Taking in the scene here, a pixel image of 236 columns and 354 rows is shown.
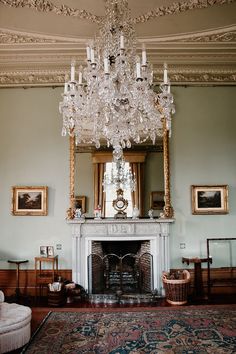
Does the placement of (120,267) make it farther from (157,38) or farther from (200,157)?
(157,38)

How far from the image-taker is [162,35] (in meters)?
6.05

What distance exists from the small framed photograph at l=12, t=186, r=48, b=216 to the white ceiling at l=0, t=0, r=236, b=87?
7.78ft

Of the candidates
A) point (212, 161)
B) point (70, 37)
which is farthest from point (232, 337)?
point (70, 37)

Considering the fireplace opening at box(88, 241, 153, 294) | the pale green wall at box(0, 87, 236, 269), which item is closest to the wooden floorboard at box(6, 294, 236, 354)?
the fireplace opening at box(88, 241, 153, 294)

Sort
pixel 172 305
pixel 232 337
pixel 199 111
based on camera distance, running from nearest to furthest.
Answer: pixel 232 337
pixel 172 305
pixel 199 111

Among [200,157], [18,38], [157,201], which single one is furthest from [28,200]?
[200,157]

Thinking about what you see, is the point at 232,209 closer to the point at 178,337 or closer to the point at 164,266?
the point at 164,266

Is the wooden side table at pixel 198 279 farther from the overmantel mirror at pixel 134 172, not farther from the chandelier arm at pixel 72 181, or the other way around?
the chandelier arm at pixel 72 181

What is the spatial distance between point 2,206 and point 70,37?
372 cm

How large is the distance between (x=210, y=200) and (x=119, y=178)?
6.56 ft

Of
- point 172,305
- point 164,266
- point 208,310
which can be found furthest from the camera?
point 164,266

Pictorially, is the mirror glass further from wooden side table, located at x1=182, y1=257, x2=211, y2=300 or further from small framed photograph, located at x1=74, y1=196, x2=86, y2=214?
wooden side table, located at x1=182, y1=257, x2=211, y2=300

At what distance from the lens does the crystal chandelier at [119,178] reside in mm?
6848

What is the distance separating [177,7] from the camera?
529 cm
